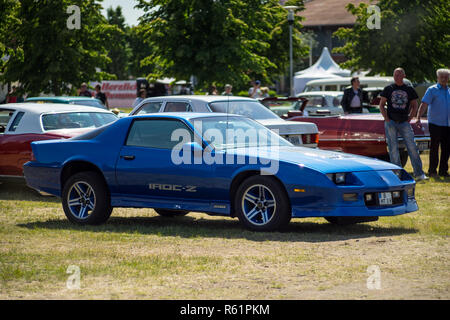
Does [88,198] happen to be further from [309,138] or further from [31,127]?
[309,138]

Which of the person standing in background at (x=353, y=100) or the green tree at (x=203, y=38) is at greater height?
the green tree at (x=203, y=38)

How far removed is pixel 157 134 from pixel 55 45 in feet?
63.4

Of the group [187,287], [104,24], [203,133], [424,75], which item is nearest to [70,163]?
[203,133]

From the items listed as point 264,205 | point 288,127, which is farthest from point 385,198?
point 288,127

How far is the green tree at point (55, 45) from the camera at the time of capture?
27.7m

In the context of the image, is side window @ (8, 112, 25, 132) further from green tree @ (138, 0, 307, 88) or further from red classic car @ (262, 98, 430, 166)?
green tree @ (138, 0, 307, 88)

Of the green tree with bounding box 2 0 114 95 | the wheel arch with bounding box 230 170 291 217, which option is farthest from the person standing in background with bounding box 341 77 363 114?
the green tree with bounding box 2 0 114 95

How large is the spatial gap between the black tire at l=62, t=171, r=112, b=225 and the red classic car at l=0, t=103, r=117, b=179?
2.61 m

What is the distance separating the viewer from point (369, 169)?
8.88 meters

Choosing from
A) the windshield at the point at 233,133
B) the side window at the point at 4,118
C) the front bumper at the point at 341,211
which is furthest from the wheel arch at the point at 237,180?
the side window at the point at 4,118

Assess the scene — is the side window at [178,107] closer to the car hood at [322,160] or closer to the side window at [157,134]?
the side window at [157,134]

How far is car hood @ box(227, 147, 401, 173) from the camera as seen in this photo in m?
8.66

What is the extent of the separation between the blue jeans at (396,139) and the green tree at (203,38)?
12.0 meters

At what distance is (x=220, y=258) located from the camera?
7.47 meters
